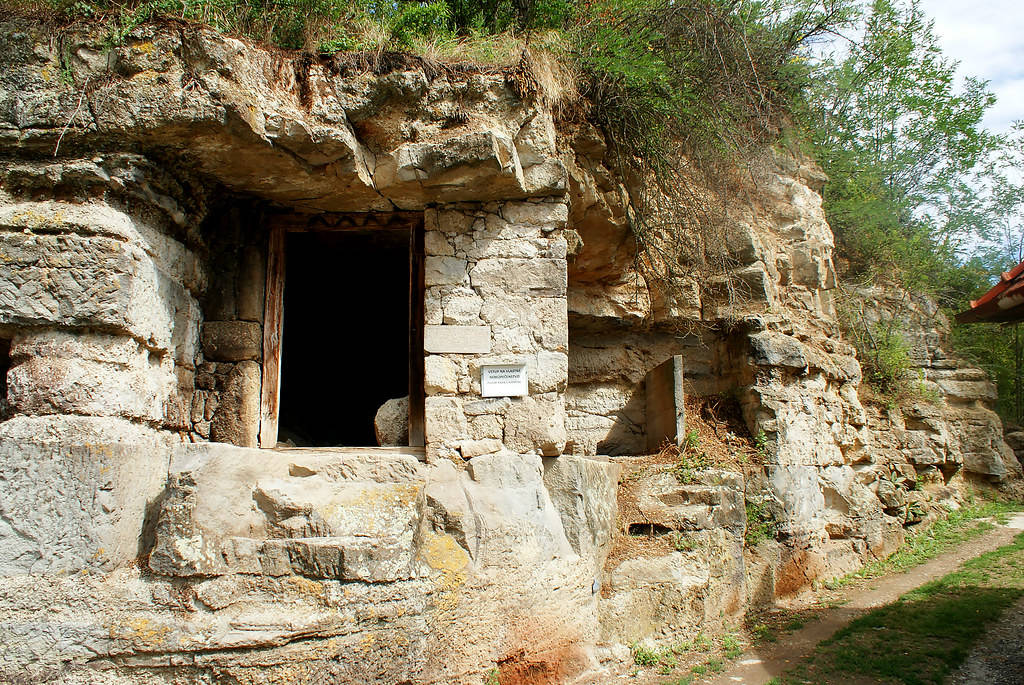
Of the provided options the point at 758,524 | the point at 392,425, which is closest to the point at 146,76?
the point at 392,425

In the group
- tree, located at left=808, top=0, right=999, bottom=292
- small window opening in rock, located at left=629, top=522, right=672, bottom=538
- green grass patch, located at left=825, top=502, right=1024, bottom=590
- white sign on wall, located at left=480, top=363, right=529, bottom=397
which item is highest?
tree, located at left=808, top=0, right=999, bottom=292

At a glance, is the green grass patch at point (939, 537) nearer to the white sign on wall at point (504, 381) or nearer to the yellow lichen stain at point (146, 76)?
the white sign on wall at point (504, 381)

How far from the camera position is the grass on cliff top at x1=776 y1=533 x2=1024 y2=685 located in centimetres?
433

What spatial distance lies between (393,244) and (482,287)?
158 centimetres

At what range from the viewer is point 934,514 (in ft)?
25.9

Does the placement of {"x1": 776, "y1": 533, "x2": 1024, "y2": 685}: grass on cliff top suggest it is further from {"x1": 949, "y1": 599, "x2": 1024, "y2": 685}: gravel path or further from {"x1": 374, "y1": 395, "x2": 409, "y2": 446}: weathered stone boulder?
{"x1": 374, "y1": 395, "x2": 409, "y2": 446}: weathered stone boulder

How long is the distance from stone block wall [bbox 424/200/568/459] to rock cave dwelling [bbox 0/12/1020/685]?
0.06ft

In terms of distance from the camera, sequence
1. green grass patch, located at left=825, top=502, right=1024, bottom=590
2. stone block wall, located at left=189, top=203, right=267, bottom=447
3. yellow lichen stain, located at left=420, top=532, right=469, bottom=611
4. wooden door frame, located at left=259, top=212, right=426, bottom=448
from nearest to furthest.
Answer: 1. yellow lichen stain, located at left=420, top=532, right=469, bottom=611
2. stone block wall, located at left=189, top=203, right=267, bottom=447
3. wooden door frame, located at left=259, top=212, right=426, bottom=448
4. green grass patch, located at left=825, top=502, right=1024, bottom=590

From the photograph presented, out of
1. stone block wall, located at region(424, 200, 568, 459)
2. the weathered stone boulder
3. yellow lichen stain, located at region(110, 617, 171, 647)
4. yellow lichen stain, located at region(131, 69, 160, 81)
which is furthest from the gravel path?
yellow lichen stain, located at region(131, 69, 160, 81)

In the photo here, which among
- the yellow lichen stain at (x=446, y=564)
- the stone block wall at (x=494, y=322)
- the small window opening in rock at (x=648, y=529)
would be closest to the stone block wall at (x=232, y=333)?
the stone block wall at (x=494, y=322)

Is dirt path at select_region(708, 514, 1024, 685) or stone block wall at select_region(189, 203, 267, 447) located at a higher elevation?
stone block wall at select_region(189, 203, 267, 447)

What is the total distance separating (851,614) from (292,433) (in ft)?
16.0

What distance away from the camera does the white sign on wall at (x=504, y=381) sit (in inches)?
165

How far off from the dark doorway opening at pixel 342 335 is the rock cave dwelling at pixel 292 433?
6.2 inches
